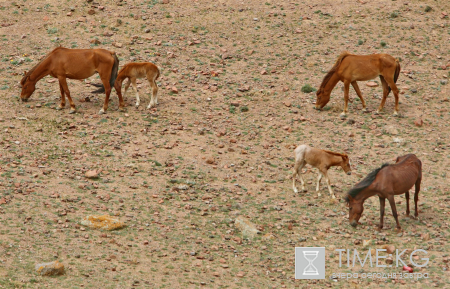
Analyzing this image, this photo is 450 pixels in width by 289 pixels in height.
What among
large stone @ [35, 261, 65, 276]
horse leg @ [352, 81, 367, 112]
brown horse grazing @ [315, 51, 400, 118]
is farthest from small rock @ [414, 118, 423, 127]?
large stone @ [35, 261, 65, 276]

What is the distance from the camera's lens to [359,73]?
1992 cm

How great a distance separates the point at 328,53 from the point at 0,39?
12.2m

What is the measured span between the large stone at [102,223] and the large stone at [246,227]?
2.54m

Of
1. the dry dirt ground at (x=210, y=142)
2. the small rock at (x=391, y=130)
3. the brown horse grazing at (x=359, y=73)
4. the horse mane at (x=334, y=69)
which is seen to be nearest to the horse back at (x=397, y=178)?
the dry dirt ground at (x=210, y=142)

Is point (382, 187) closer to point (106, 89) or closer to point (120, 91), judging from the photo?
point (120, 91)

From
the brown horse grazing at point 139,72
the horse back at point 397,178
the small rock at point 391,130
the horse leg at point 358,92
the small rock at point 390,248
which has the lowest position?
the small rock at point 391,130

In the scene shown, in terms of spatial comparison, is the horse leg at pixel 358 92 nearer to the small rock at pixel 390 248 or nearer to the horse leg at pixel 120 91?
the horse leg at pixel 120 91

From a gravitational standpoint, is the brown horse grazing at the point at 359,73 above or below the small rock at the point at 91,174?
above

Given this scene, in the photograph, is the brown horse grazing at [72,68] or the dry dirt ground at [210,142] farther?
the brown horse grazing at [72,68]

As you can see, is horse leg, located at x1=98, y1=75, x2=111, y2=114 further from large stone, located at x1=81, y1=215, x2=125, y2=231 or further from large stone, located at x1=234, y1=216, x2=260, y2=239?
large stone, located at x1=234, y1=216, x2=260, y2=239

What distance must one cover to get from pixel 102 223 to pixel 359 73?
1029 centimetres

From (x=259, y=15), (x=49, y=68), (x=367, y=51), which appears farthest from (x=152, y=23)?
(x=367, y=51)

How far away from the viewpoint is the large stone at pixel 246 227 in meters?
13.6

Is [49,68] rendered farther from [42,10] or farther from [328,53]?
[328,53]
